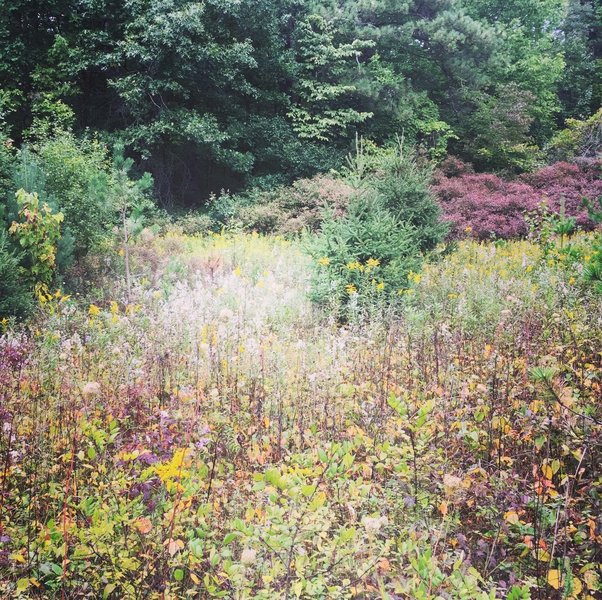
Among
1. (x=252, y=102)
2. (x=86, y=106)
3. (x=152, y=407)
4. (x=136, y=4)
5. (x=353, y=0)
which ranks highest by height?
(x=353, y=0)

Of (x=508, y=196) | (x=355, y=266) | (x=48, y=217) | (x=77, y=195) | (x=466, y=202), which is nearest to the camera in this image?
(x=355, y=266)

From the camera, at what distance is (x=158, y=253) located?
8.95 meters

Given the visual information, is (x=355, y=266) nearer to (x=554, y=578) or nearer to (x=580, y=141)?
(x=554, y=578)

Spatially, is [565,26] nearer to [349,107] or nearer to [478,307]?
[349,107]

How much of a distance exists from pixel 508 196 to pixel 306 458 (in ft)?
41.7

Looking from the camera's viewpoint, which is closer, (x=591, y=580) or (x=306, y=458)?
(x=591, y=580)

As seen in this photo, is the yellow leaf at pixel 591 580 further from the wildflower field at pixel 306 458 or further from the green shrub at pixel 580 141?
the green shrub at pixel 580 141

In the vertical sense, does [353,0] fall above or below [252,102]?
above

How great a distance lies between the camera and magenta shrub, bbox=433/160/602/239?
12.1 meters

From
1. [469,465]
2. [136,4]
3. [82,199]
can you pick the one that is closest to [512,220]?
[82,199]

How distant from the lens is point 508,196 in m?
13.0

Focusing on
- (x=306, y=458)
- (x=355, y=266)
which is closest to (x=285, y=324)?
(x=355, y=266)

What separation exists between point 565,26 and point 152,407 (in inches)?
1195

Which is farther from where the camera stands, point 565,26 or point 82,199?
point 565,26
